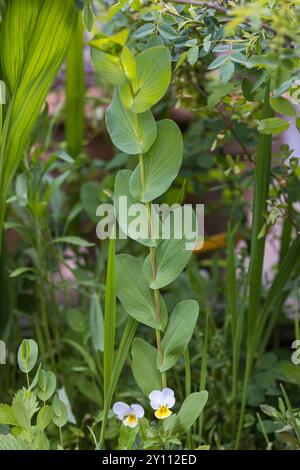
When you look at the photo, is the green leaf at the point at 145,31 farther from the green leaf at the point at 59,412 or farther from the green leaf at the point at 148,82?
the green leaf at the point at 59,412

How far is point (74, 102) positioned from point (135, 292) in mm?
561

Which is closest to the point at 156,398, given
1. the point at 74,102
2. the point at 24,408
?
the point at 24,408

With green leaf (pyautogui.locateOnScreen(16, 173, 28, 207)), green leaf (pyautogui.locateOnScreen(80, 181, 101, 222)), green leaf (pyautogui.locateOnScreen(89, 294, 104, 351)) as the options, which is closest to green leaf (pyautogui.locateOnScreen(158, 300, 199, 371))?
green leaf (pyautogui.locateOnScreen(89, 294, 104, 351))

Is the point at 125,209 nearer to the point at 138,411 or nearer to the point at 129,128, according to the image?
the point at 129,128

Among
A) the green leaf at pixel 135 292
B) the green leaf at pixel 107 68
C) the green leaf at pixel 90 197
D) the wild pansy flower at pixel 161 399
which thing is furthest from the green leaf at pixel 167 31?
the green leaf at pixel 90 197

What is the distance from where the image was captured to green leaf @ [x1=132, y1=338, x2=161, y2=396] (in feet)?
1.99

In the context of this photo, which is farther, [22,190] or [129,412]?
[22,190]

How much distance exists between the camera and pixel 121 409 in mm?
590

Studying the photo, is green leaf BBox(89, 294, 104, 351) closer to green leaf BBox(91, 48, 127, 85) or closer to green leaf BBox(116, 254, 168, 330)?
green leaf BBox(116, 254, 168, 330)

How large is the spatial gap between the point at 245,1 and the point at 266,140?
0.45 ft

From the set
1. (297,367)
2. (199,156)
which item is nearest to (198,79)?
(199,156)

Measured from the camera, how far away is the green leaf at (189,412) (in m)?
0.58

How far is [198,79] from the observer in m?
0.92

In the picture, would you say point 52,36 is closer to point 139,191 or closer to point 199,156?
point 139,191
